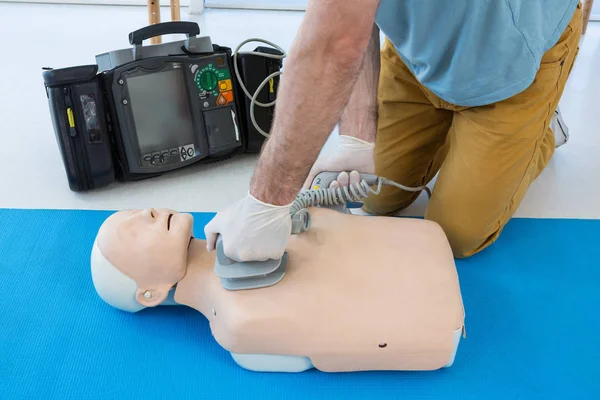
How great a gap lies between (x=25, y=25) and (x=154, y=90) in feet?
5.32

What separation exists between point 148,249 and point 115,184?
736 millimetres

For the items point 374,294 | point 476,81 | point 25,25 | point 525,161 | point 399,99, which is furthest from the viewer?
point 25,25

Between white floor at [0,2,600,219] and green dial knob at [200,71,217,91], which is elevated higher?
green dial knob at [200,71,217,91]

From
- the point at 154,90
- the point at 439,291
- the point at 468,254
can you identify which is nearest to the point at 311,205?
the point at 439,291

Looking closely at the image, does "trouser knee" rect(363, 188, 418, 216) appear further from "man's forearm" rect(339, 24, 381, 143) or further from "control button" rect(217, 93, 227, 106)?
"control button" rect(217, 93, 227, 106)

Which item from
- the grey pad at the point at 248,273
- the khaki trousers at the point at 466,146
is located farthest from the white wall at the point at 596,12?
the grey pad at the point at 248,273

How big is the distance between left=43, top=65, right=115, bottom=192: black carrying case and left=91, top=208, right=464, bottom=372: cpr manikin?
0.53 meters

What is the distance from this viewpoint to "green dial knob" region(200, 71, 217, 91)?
2.05m

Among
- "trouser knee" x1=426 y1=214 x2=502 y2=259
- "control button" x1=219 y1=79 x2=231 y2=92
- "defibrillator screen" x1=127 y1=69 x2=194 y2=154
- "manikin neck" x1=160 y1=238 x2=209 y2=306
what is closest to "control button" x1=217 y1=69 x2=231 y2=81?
"control button" x1=219 y1=79 x2=231 y2=92

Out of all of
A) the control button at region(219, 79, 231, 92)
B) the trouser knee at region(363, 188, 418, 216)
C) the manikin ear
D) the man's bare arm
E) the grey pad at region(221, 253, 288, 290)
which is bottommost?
the trouser knee at region(363, 188, 418, 216)

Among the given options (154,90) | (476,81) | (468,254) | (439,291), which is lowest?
(468,254)

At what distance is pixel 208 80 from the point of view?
2064mm

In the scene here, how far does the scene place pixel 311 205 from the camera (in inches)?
64.0

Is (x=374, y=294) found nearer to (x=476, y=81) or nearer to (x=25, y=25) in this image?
(x=476, y=81)
